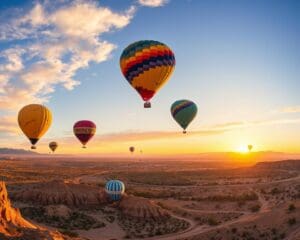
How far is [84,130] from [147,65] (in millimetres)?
29155

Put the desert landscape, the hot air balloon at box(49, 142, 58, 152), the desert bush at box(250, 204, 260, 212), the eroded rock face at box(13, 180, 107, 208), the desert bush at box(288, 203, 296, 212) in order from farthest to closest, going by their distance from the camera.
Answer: the hot air balloon at box(49, 142, 58, 152), the desert bush at box(250, 204, 260, 212), the eroded rock face at box(13, 180, 107, 208), the desert bush at box(288, 203, 296, 212), the desert landscape

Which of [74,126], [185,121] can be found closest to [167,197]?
[185,121]

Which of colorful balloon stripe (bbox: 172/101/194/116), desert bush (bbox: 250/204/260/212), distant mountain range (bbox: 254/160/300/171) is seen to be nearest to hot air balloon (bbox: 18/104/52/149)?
colorful balloon stripe (bbox: 172/101/194/116)

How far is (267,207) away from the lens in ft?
224

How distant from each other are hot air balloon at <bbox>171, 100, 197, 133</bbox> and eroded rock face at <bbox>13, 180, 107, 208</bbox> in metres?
20.2

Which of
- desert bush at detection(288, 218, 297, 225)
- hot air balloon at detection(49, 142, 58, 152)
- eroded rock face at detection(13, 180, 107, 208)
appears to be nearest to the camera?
desert bush at detection(288, 218, 297, 225)

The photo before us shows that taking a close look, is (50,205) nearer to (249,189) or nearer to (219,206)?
(219,206)

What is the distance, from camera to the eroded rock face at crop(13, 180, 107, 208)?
63500 mm

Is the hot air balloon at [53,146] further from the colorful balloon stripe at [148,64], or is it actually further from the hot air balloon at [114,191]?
the colorful balloon stripe at [148,64]

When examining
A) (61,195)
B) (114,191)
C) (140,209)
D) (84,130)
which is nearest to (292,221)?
(140,209)

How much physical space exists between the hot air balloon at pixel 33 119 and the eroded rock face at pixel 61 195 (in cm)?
784

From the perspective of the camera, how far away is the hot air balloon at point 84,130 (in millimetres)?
79131

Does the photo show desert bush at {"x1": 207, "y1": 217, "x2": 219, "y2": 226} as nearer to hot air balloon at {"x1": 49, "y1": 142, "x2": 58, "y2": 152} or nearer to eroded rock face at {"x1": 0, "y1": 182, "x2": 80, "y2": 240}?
eroded rock face at {"x1": 0, "y1": 182, "x2": 80, "y2": 240}

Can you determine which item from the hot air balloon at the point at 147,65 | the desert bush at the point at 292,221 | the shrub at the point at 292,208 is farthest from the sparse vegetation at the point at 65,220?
the desert bush at the point at 292,221
